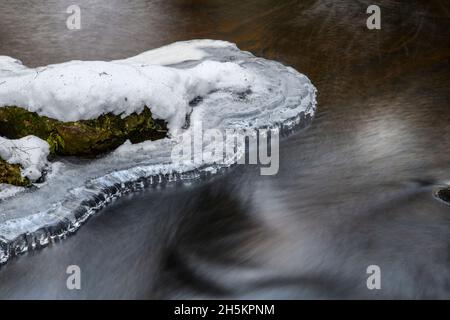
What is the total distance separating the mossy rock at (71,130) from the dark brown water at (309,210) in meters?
0.43

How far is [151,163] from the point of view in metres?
3.33

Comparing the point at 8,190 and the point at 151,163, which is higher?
the point at 151,163

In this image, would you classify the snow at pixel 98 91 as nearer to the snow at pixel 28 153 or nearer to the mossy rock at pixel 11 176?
the snow at pixel 28 153

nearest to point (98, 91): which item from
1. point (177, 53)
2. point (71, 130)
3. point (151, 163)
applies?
point (71, 130)

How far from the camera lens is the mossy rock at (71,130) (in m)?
3.32

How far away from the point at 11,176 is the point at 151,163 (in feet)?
2.47

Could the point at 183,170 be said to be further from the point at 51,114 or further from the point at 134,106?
the point at 51,114

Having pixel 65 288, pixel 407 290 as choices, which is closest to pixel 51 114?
pixel 65 288

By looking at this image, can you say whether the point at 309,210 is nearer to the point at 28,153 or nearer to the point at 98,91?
the point at 98,91

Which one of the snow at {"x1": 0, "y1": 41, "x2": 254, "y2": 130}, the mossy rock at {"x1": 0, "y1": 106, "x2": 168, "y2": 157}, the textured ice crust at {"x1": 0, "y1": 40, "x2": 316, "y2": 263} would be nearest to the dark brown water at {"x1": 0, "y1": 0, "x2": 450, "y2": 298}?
the textured ice crust at {"x1": 0, "y1": 40, "x2": 316, "y2": 263}

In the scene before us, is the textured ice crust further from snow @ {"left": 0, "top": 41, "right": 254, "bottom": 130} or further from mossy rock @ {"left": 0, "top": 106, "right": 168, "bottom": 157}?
snow @ {"left": 0, "top": 41, "right": 254, "bottom": 130}

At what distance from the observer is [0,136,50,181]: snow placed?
314 centimetres

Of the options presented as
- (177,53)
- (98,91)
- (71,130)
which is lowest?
(71,130)

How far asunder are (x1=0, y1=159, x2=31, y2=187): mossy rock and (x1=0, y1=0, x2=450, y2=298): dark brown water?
1.53 feet
